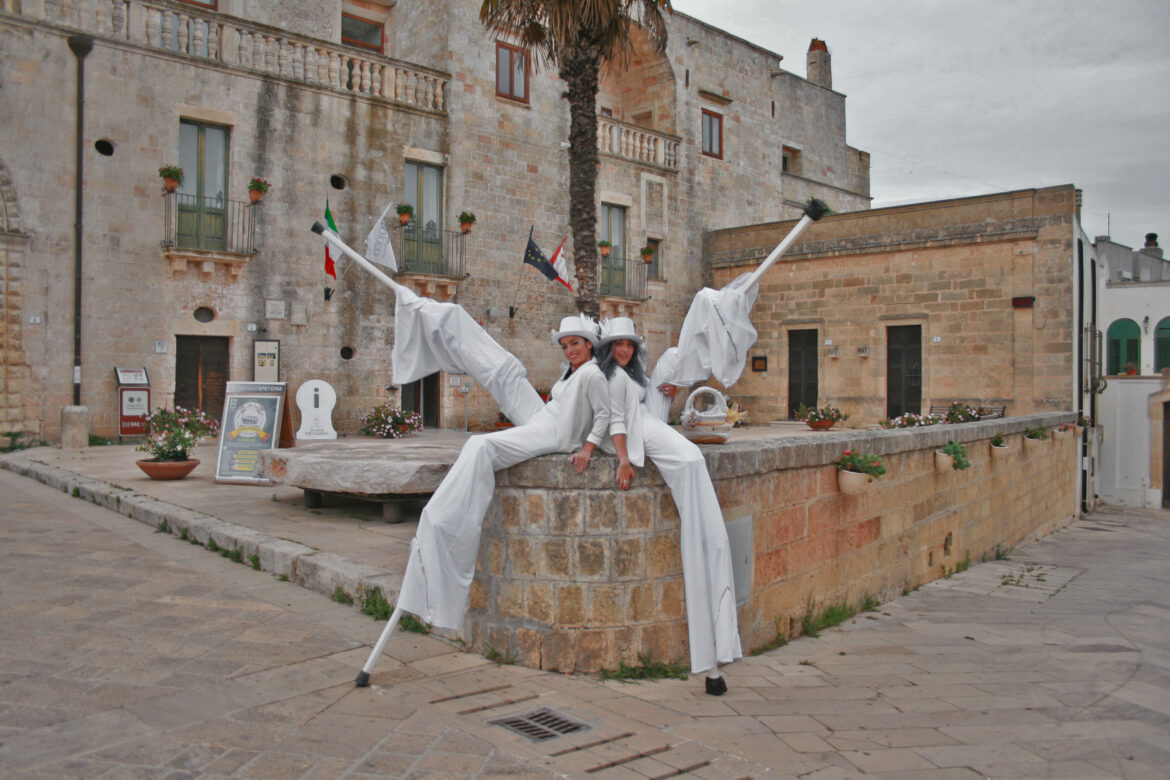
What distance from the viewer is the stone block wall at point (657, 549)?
4.45 metres

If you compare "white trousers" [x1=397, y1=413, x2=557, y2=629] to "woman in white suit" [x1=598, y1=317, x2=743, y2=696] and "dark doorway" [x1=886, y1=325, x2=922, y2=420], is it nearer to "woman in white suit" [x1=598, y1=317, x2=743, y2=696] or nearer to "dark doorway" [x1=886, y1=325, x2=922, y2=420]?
"woman in white suit" [x1=598, y1=317, x2=743, y2=696]

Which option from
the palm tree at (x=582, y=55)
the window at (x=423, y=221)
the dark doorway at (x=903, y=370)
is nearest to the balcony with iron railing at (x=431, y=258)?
the window at (x=423, y=221)

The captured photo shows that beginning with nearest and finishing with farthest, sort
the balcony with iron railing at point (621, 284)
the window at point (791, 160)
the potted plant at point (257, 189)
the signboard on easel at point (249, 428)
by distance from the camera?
1. the signboard on easel at point (249, 428)
2. the potted plant at point (257, 189)
3. the balcony with iron railing at point (621, 284)
4. the window at point (791, 160)

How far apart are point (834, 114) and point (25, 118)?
2488 centimetres

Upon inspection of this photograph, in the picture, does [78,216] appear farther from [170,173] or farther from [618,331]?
[618,331]

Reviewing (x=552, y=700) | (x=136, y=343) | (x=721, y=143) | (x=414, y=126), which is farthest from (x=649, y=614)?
(x=721, y=143)

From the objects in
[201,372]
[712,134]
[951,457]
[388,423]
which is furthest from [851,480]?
[712,134]

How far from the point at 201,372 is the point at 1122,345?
87.1 feet

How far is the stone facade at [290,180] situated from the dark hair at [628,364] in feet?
40.4

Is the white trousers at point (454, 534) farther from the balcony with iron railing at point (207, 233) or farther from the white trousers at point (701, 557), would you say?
the balcony with iron railing at point (207, 233)

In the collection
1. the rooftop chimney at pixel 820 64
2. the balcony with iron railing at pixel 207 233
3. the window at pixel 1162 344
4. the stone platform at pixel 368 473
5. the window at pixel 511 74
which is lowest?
the stone platform at pixel 368 473

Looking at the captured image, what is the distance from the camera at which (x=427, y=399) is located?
18.7 meters

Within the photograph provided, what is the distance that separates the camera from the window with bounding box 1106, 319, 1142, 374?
87.4ft

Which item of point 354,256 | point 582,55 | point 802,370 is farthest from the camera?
point 802,370
